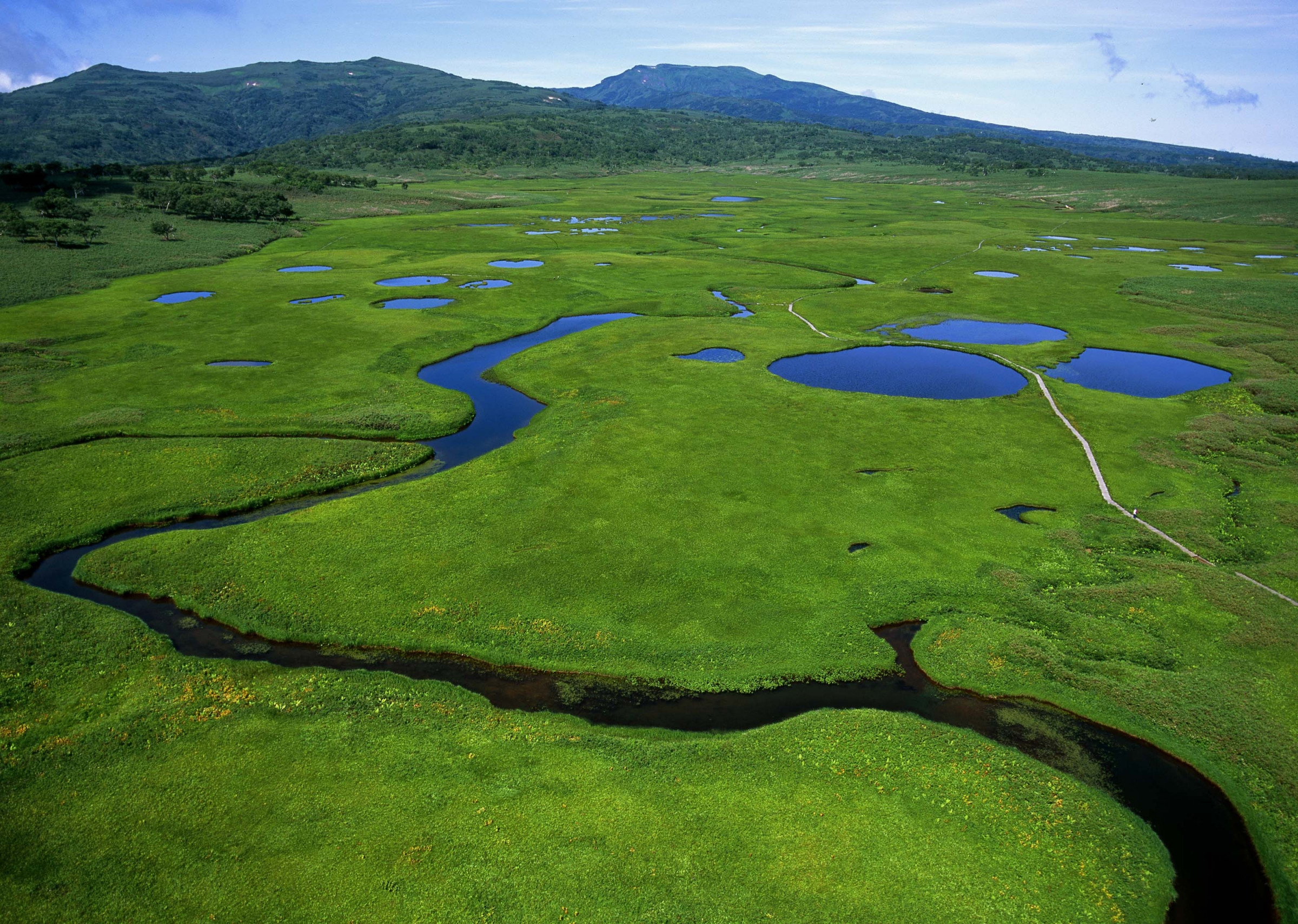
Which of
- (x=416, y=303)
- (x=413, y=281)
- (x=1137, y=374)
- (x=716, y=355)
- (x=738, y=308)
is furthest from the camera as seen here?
(x=413, y=281)

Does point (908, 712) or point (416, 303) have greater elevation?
point (416, 303)

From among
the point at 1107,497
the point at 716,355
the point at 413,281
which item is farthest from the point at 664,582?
the point at 413,281

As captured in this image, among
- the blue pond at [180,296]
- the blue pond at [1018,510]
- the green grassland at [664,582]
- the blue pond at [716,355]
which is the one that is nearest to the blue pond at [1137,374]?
the green grassland at [664,582]

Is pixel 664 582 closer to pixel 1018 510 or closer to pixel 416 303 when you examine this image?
pixel 1018 510

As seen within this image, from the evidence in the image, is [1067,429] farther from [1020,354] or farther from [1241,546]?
[1020,354]

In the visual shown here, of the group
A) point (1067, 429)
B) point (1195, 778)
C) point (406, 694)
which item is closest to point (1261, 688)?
point (1195, 778)

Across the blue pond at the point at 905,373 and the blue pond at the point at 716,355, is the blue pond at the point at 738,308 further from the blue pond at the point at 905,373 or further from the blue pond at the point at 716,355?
the blue pond at the point at 905,373

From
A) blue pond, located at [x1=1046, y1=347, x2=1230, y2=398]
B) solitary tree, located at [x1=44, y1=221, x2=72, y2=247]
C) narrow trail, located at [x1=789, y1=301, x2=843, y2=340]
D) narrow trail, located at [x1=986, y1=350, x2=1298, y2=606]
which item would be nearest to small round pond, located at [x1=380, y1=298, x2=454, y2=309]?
narrow trail, located at [x1=789, y1=301, x2=843, y2=340]
